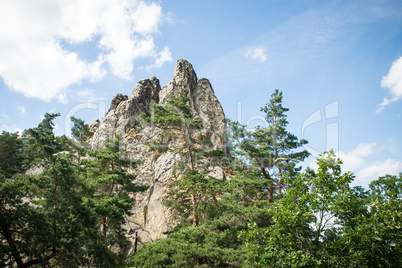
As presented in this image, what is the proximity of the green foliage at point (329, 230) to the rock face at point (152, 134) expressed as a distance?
12772 millimetres

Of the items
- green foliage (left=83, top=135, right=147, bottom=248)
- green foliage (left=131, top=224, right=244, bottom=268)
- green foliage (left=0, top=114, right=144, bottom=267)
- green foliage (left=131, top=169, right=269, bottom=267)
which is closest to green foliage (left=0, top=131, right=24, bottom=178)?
green foliage (left=83, top=135, right=147, bottom=248)

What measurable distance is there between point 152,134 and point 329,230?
26.3 metres

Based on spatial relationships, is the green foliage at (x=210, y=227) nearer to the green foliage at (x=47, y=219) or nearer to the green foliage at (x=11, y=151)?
the green foliage at (x=47, y=219)

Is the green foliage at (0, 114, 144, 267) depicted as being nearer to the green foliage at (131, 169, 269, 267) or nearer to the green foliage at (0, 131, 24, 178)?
the green foliage at (131, 169, 269, 267)

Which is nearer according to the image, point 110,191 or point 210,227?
point 210,227

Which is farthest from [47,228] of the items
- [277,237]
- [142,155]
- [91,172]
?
[142,155]

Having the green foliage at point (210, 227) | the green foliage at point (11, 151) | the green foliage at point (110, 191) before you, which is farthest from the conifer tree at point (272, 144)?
the green foliage at point (11, 151)

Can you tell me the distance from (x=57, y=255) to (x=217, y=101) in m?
29.7

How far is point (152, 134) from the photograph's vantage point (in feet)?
99.0

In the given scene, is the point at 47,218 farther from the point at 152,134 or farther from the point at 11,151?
the point at 11,151

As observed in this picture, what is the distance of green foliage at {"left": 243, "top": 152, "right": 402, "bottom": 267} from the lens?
507cm

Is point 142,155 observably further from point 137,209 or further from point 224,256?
point 224,256

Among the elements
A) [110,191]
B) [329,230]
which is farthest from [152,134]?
[329,230]

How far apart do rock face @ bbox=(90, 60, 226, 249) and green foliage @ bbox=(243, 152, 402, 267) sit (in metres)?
12.8
